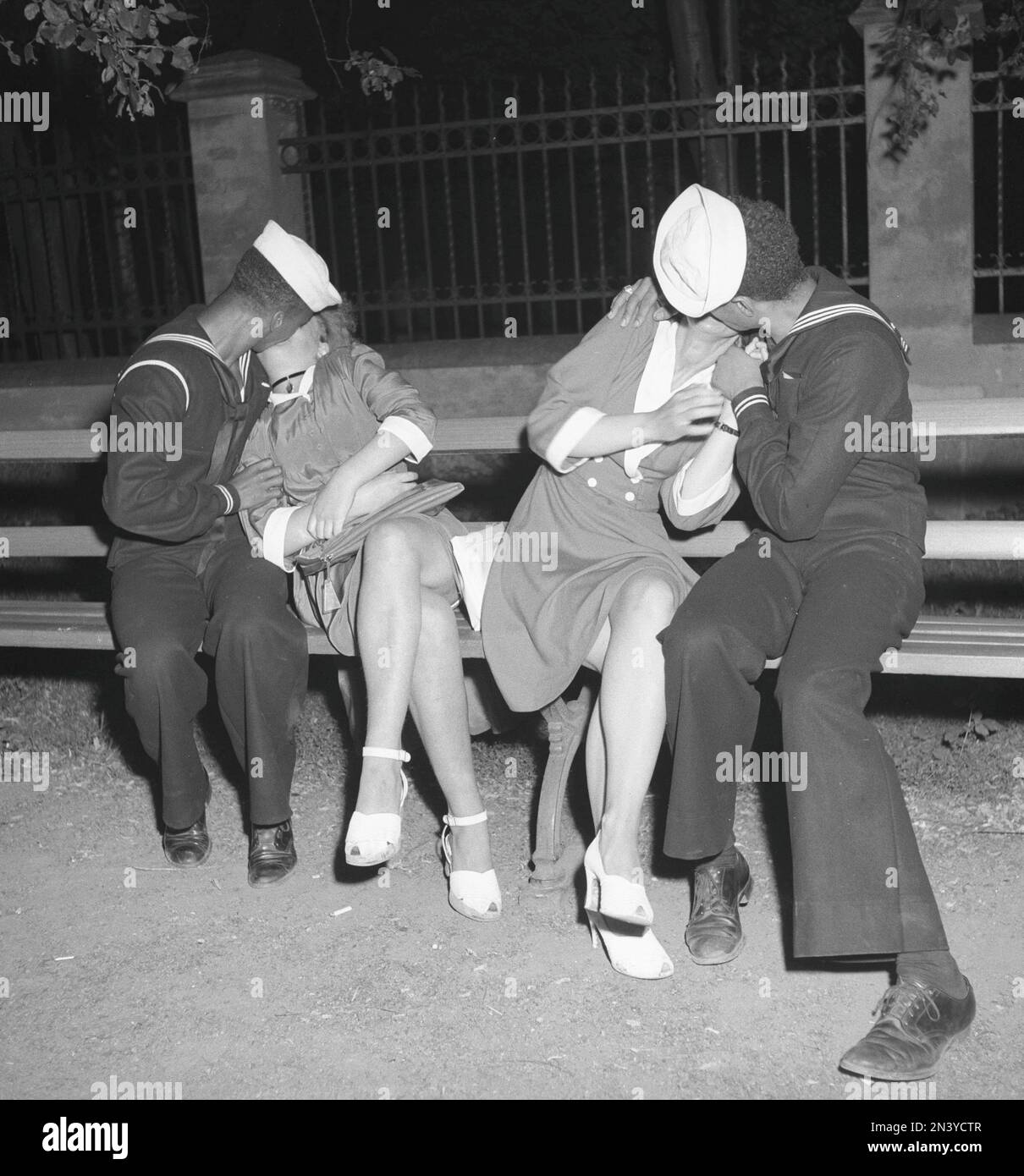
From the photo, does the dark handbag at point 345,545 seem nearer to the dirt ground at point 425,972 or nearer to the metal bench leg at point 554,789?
the metal bench leg at point 554,789

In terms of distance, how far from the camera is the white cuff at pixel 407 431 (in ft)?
12.7

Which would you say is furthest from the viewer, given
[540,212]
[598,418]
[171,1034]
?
[540,212]

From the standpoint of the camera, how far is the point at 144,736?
4098mm

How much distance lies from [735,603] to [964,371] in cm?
470

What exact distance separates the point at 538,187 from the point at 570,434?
16.6m

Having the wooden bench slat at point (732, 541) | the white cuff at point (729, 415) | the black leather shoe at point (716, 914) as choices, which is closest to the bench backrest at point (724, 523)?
the wooden bench slat at point (732, 541)

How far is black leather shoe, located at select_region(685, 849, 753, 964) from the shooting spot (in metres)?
3.46

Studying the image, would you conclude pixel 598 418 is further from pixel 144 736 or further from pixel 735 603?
pixel 144 736

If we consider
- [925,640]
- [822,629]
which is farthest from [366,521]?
[925,640]

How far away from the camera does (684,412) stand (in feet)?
11.3

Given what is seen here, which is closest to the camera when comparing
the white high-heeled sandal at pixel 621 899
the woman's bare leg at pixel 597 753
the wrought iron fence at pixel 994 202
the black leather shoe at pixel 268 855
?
the white high-heeled sandal at pixel 621 899

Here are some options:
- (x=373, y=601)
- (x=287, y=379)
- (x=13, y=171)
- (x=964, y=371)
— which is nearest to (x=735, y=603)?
(x=373, y=601)

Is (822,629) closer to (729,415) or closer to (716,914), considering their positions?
(729,415)

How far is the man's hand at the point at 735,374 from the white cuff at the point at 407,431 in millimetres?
826
